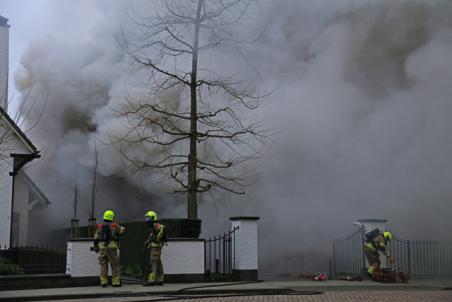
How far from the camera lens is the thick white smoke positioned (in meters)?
23.1

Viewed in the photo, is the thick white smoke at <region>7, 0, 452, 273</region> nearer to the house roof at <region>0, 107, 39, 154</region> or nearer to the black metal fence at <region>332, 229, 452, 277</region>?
the black metal fence at <region>332, 229, 452, 277</region>

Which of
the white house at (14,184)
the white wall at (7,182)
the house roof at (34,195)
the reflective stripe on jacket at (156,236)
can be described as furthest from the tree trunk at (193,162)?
the house roof at (34,195)

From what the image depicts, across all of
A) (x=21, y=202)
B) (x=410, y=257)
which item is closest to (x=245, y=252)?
→ (x=410, y=257)

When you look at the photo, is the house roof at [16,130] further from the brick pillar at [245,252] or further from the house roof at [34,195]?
the brick pillar at [245,252]

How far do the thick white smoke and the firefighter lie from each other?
4877 millimetres

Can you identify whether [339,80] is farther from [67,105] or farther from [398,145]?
[67,105]

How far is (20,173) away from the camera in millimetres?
23734

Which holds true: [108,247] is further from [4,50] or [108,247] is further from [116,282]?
[4,50]

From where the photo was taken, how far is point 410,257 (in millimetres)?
20875

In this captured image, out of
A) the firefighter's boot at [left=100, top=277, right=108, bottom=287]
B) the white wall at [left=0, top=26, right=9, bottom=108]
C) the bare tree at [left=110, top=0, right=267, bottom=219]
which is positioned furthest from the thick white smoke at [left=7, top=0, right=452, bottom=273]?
the firefighter's boot at [left=100, top=277, right=108, bottom=287]

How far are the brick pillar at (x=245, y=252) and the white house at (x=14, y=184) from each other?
7.06m

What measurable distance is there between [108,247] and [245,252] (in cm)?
355

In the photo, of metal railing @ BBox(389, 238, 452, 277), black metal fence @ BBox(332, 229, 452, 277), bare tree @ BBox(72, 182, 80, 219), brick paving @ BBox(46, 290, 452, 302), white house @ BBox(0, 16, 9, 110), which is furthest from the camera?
bare tree @ BBox(72, 182, 80, 219)

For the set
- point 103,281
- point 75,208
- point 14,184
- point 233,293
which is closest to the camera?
point 233,293
